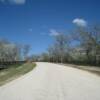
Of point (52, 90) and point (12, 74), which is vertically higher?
point (52, 90)

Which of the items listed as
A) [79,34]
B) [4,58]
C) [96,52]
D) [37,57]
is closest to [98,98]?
[96,52]

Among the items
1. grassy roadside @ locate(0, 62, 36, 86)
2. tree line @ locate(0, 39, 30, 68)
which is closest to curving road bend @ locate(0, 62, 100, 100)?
grassy roadside @ locate(0, 62, 36, 86)

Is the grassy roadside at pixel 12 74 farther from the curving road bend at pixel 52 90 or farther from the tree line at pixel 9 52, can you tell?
the tree line at pixel 9 52

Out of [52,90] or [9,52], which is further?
[9,52]

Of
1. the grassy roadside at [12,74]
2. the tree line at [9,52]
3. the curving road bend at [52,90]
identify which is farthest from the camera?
the tree line at [9,52]

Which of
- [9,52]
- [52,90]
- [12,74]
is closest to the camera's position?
[52,90]

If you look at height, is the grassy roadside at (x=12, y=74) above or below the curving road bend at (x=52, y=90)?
below

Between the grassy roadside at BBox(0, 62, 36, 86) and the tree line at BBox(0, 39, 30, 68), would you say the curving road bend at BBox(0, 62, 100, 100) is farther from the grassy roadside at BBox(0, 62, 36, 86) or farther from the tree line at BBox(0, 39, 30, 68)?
the tree line at BBox(0, 39, 30, 68)

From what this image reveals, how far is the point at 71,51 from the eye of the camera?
288 feet

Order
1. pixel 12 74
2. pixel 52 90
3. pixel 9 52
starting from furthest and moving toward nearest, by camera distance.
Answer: pixel 9 52
pixel 12 74
pixel 52 90

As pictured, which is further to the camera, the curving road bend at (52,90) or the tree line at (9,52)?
the tree line at (9,52)

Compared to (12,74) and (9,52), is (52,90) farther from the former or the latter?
(9,52)

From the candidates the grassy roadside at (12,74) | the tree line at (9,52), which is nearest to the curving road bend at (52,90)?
the grassy roadside at (12,74)

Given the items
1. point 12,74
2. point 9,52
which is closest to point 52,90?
point 12,74
